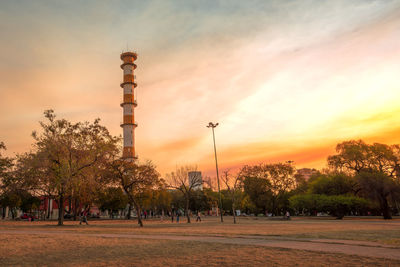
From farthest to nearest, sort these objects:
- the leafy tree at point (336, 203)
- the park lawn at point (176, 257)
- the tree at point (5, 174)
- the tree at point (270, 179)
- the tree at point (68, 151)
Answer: the tree at point (270, 179) → the leafy tree at point (336, 203) → the tree at point (5, 174) → the tree at point (68, 151) → the park lawn at point (176, 257)

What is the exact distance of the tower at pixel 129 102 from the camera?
79.3 m

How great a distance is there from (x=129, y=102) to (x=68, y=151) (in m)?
50.7

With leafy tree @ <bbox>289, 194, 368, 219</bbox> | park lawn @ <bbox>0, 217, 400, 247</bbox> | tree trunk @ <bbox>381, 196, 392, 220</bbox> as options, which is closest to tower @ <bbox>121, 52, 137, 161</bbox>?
leafy tree @ <bbox>289, 194, 368, 219</bbox>

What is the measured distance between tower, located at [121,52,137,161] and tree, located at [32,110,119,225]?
42.9 m

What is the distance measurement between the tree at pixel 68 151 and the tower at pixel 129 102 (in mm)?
42906

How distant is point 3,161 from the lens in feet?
143

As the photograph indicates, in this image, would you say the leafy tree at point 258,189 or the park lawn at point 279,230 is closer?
the park lawn at point 279,230

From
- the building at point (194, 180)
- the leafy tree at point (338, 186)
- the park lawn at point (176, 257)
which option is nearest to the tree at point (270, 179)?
the leafy tree at point (338, 186)

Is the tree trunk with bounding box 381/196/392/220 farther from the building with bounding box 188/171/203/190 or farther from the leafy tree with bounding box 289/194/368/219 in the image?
the building with bounding box 188/171/203/190

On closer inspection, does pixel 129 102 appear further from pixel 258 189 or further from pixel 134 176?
pixel 134 176

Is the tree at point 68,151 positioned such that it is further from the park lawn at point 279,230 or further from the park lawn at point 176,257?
the park lawn at point 176,257

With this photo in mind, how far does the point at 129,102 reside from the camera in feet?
266

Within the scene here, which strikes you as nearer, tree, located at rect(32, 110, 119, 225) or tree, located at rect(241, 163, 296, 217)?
tree, located at rect(32, 110, 119, 225)

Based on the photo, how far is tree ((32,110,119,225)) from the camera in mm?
30594
